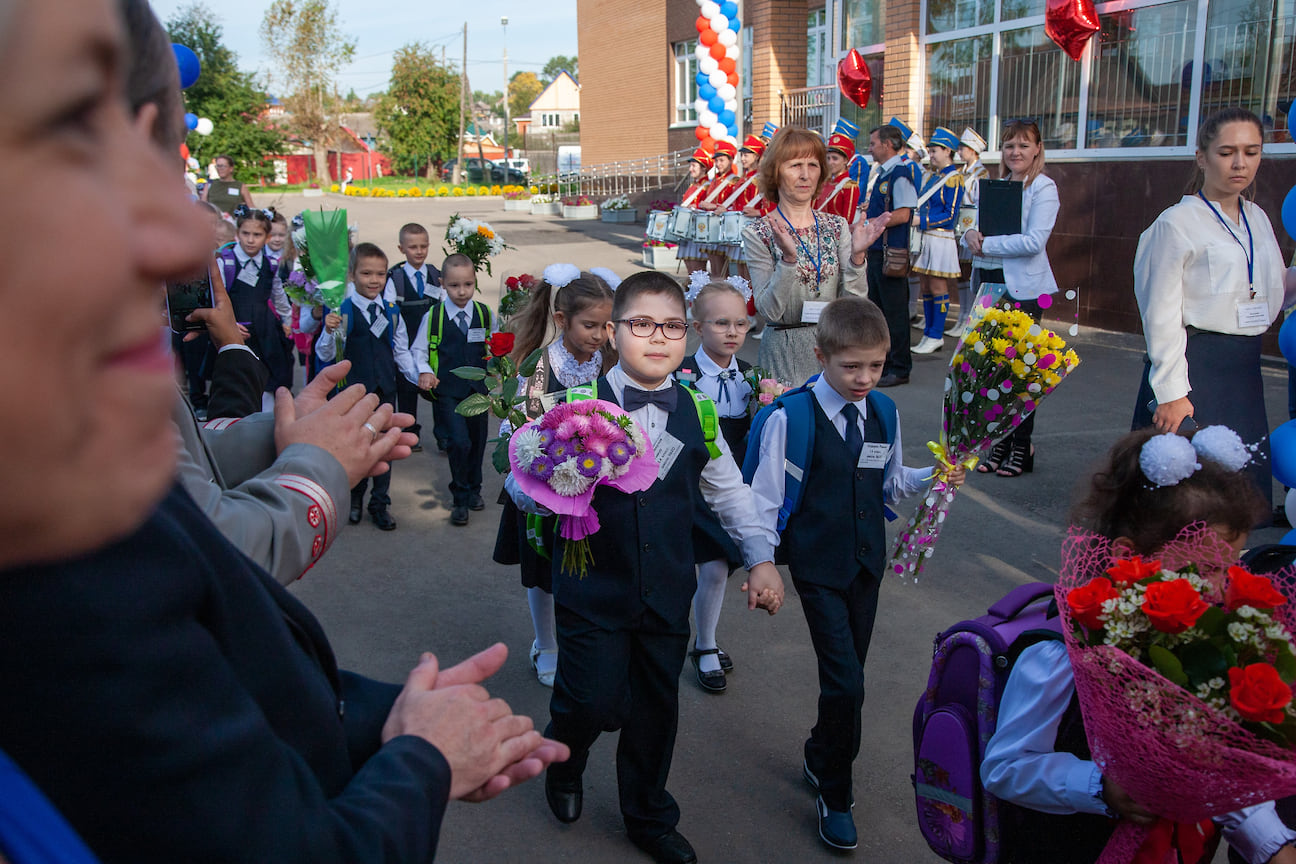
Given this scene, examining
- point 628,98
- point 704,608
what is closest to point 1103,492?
point 704,608

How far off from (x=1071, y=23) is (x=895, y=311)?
12.8ft

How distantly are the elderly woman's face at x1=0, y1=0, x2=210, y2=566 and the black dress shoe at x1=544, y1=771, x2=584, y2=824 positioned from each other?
280 centimetres

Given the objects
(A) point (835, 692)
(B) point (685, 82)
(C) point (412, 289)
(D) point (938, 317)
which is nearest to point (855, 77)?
(D) point (938, 317)

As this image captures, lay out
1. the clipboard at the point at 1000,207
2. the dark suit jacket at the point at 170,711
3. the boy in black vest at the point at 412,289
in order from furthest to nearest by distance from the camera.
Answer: the clipboard at the point at 1000,207
the boy in black vest at the point at 412,289
the dark suit jacket at the point at 170,711

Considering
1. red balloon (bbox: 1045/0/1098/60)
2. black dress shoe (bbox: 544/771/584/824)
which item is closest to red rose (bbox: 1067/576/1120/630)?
black dress shoe (bbox: 544/771/584/824)

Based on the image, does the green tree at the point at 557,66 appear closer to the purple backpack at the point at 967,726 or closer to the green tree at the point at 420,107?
the green tree at the point at 420,107

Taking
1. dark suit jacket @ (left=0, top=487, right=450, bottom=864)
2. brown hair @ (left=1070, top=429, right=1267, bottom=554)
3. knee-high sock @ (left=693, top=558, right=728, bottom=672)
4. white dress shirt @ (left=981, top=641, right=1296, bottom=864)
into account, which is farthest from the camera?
knee-high sock @ (left=693, top=558, right=728, bottom=672)

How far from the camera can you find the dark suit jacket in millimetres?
789

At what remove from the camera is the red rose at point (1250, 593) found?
1659mm

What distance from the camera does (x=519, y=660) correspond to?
4.32 meters

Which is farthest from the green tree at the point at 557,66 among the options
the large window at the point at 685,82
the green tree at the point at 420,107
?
the large window at the point at 685,82

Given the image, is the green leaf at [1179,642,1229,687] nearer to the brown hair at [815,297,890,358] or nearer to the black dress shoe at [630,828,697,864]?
the brown hair at [815,297,890,358]

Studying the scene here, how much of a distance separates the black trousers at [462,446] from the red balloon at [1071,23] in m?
7.77

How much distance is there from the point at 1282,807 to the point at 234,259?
8155 millimetres
